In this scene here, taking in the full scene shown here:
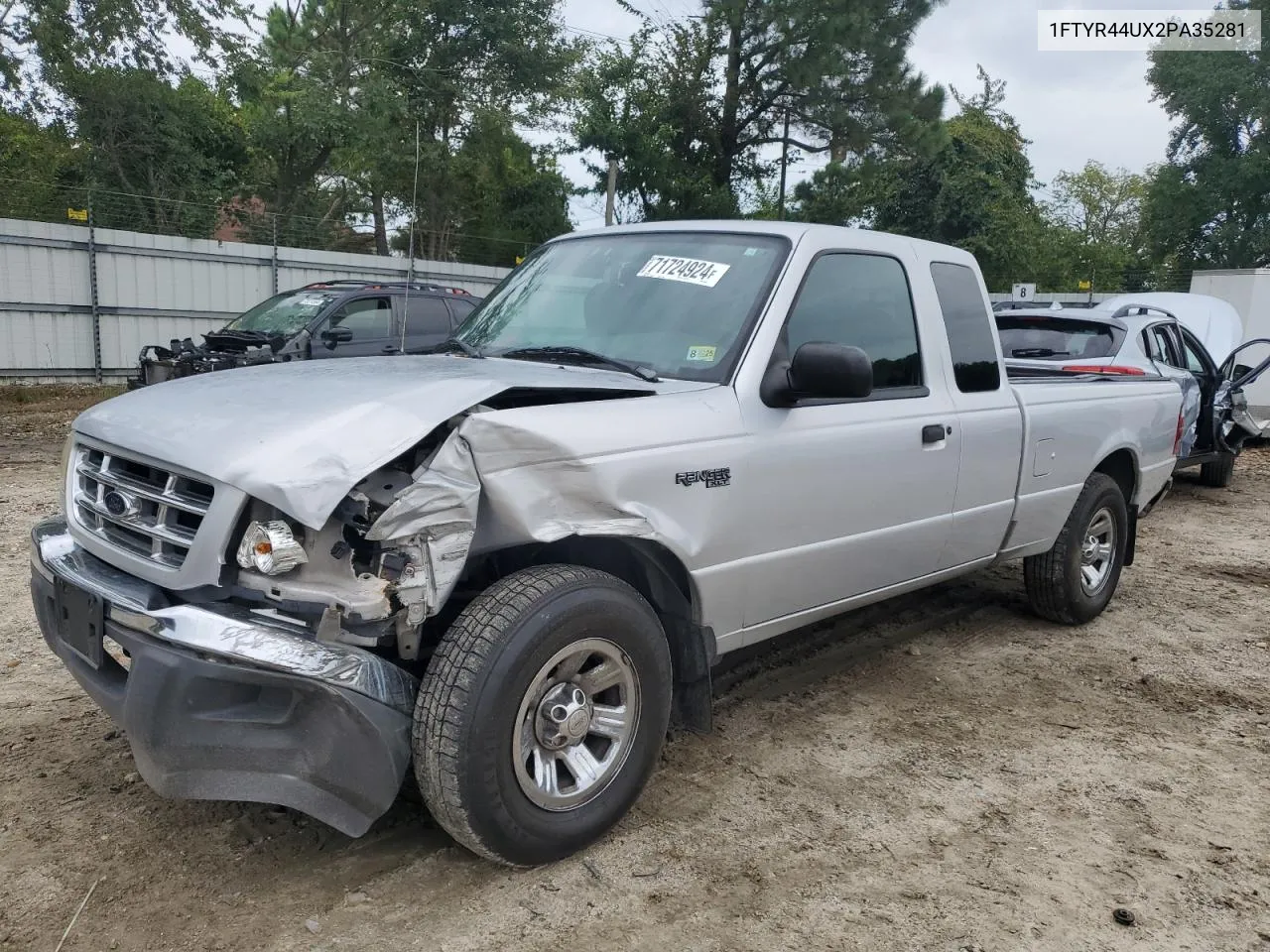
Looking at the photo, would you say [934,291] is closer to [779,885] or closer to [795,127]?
[779,885]

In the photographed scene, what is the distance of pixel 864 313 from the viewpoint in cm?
393

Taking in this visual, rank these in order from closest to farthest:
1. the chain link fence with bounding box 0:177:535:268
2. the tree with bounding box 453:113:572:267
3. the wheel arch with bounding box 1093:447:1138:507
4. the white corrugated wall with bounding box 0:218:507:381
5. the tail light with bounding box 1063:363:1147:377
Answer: the wheel arch with bounding box 1093:447:1138:507
the tail light with bounding box 1063:363:1147:377
the white corrugated wall with bounding box 0:218:507:381
the chain link fence with bounding box 0:177:535:268
the tree with bounding box 453:113:572:267

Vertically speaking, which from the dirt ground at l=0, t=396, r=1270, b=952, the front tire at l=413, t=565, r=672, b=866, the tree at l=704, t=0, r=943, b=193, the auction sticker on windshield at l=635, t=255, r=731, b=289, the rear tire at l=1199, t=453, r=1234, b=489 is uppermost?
the tree at l=704, t=0, r=943, b=193

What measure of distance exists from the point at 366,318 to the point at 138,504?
9032mm

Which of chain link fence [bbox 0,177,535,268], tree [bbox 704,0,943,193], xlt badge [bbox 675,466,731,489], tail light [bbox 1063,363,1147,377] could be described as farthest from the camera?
tree [bbox 704,0,943,193]

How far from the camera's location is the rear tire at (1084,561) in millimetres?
5246

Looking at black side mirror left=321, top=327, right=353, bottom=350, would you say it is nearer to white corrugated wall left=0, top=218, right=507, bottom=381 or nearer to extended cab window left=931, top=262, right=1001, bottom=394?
white corrugated wall left=0, top=218, right=507, bottom=381

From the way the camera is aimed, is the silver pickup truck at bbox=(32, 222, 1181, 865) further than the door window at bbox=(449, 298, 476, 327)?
No

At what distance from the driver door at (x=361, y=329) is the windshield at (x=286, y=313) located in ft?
0.76

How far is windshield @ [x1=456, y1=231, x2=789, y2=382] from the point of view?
3.51m

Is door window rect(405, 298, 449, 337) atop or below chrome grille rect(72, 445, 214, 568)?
atop

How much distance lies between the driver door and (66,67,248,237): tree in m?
7.39

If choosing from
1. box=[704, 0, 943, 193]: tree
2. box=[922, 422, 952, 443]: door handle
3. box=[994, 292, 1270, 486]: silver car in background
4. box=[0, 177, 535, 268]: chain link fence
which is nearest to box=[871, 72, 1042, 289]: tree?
box=[704, 0, 943, 193]: tree

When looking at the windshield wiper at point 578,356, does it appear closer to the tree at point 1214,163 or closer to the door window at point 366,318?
the door window at point 366,318
